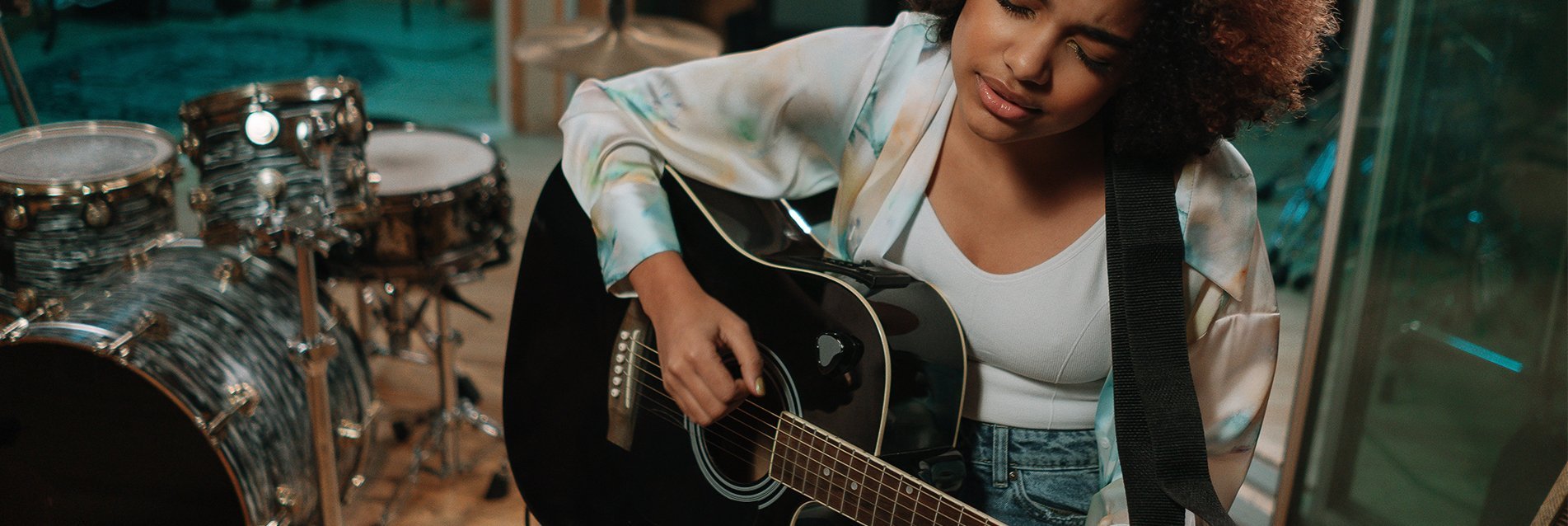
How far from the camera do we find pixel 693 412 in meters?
1.07

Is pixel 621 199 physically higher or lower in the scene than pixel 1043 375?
higher

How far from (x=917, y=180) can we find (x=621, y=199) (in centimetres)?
31

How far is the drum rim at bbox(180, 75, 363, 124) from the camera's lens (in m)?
1.84

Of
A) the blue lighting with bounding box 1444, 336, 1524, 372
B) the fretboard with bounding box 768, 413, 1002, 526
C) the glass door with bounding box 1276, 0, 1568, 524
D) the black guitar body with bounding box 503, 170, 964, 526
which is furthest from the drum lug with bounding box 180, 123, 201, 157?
the blue lighting with bounding box 1444, 336, 1524, 372

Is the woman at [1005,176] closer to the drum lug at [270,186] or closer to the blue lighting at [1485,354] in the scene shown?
the drum lug at [270,186]

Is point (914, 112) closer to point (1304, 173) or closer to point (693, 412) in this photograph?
point (693, 412)

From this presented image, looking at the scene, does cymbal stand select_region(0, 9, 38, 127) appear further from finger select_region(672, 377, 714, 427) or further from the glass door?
the glass door

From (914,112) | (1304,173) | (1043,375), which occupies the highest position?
(914,112)

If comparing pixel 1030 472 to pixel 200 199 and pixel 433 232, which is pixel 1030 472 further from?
pixel 200 199

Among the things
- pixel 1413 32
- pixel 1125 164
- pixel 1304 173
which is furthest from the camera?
pixel 1304 173

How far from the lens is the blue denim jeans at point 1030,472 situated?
3.58ft

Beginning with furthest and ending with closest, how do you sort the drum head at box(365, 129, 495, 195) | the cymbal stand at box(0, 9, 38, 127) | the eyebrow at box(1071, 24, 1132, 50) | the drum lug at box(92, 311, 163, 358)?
1. the drum head at box(365, 129, 495, 195)
2. the cymbal stand at box(0, 9, 38, 127)
3. the drum lug at box(92, 311, 163, 358)
4. the eyebrow at box(1071, 24, 1132, 50)

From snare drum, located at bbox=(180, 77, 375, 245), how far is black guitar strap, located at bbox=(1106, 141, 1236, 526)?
1.15m

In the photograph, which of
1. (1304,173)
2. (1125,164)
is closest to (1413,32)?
(1125,164)
